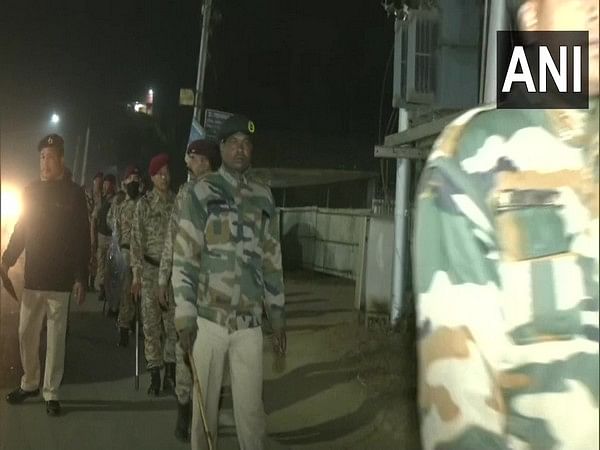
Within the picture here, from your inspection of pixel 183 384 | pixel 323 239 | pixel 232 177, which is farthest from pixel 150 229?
pixel 323 239

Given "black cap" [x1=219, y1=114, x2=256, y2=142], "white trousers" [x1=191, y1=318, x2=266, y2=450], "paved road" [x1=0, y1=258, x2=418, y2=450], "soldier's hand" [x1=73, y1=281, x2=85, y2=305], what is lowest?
"paved road" [x1=0, y1=258, x2=418, y2=450]

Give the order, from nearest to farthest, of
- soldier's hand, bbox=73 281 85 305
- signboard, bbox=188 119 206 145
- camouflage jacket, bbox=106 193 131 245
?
soldier's hand, bbox=73 281 85 305
camouflage jacket, bbox=106 193 131 245
signboard, bbox=188 119 206 145

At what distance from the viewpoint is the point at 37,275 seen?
6.58 metres

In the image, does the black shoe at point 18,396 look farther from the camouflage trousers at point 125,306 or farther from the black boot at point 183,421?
the camouflage trousers at point 125,306

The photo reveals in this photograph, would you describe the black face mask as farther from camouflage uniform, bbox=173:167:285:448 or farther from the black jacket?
camouflage uniform, bbox=173:167:285:448

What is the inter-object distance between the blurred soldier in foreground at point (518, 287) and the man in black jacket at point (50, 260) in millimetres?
5498

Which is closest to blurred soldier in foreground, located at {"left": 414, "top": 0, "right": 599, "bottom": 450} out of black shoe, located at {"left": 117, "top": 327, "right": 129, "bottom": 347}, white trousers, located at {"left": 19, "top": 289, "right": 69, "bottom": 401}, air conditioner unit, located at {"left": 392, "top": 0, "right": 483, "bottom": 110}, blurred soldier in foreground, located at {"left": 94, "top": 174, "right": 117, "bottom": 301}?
white trousers, located at {"left": 19, "top": 289, "right": 69, "bottom": 401}

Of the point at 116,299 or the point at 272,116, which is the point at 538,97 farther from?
the point at 272,116

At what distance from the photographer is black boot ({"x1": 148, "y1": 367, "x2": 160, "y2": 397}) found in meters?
7.43

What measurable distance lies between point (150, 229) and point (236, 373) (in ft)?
11.3

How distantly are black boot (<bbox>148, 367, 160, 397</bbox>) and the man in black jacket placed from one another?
1051mm

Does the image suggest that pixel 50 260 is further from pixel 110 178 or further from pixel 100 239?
pixel 110 178

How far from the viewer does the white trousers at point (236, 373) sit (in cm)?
434

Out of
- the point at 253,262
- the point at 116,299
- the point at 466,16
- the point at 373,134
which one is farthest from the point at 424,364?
the point at 373,134
